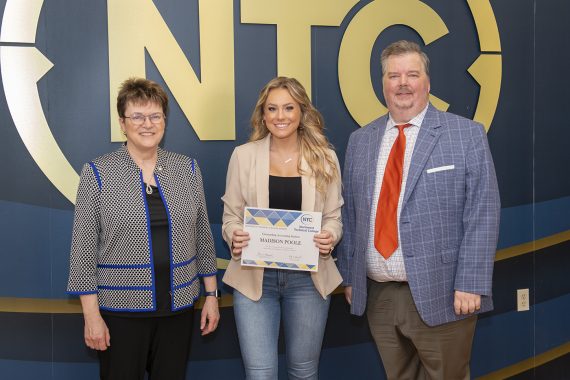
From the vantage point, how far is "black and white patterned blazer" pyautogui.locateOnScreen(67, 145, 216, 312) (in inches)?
97.2

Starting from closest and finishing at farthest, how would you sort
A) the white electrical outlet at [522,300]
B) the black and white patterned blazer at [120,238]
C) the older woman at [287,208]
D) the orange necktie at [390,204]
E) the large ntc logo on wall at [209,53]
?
the black and white patterned blazer at [120,238], the orange necktie at [390,204], the older woman at [287,208], the large ntc logo on wall at [209,53], the white electrical outlet at [522,300]

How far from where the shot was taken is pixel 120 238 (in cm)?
248

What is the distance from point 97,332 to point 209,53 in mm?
1665

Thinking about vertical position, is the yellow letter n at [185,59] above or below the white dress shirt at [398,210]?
above

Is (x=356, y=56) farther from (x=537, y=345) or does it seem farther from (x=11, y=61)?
(x=537, y=345)

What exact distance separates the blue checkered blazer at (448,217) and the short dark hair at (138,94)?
1138 millimetres

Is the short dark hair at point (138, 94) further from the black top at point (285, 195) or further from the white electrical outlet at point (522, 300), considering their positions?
the white electrical outlet at point (522, 300)

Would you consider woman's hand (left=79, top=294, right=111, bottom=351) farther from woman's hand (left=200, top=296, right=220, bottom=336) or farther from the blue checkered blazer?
the blue checkered blazer

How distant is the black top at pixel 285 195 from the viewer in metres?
2.69

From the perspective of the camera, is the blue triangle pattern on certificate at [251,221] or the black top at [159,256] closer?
the black top at [159,256]

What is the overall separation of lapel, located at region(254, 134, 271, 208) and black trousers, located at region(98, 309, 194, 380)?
60 cm

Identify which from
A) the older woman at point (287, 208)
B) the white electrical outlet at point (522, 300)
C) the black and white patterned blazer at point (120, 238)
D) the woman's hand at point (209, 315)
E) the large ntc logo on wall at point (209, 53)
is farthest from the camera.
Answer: the white electrical outlet at point (522, 300)

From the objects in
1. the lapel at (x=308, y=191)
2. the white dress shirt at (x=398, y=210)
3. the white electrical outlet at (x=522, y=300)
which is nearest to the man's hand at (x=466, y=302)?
the white dress shirt at (x=398, y=210)

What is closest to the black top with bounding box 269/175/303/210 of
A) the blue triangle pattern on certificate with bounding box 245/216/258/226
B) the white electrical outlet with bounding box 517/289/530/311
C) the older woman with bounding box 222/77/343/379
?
the older woman with bounding box 222/77/343/379
